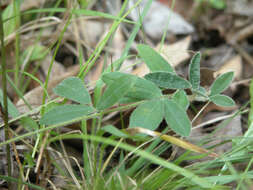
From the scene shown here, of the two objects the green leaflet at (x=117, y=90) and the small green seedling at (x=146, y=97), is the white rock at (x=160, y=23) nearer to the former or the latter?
the small green seedling at (x=146, y=97)

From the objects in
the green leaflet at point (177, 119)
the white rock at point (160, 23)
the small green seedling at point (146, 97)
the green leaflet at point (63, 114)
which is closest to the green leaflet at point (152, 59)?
the small green seedling at point (146, 97)

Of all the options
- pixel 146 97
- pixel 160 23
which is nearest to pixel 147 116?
pixel 146 97

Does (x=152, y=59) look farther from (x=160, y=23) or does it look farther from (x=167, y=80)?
(x=160, y=23)

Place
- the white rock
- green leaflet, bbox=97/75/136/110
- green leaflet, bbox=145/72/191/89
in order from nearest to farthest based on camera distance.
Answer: green leaflet, bbox=97/75/136/110, green leaflet, bbox=145/72/191/89, the white rock

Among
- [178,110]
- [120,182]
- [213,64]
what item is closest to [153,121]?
[178,110]

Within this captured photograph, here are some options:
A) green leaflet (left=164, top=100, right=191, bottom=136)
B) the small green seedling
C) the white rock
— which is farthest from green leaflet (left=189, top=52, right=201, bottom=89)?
the white rock

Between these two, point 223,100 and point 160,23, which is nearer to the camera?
point 223,100

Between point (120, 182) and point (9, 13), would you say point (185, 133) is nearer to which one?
point (120, 182)

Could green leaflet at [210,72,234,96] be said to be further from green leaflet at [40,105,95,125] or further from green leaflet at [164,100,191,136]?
green leaflet at [40,105,95,125]
